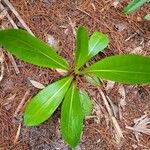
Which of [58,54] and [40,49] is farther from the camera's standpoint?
[58,54]

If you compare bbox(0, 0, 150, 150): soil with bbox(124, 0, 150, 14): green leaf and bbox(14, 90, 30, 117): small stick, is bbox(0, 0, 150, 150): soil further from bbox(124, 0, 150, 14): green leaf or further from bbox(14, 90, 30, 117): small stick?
bbox(124, 0, 150, 14): green leaf

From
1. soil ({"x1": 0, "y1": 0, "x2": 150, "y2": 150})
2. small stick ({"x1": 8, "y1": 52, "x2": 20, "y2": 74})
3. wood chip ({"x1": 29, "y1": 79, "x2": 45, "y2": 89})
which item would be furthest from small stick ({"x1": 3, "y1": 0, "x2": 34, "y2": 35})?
wood chip ({"x1": 29, "y1": 79, "x2": 45, "y2": 89})

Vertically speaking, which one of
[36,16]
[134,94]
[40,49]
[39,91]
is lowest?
[134,94]

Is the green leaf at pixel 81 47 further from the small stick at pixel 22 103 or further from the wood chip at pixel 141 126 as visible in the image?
the wood chip at pixel 141 126

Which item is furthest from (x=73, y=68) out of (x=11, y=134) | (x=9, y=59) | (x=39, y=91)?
(x=11, y=134)

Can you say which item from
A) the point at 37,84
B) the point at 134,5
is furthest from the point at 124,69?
the point at 37,84

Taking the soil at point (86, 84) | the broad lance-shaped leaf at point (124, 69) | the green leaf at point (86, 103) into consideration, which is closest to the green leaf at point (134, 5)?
the soil at point (86, 84)

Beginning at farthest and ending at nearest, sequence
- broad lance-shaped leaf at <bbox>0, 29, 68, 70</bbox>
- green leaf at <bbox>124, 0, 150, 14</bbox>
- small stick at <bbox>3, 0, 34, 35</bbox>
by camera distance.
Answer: small stick at <bbox>3, 0, 34, 35</bbox> < green leaf at <bbox>124, 0, 150, 14</bbox> < broad lance-shaped leaf at <bbox>0, 29, 68, 70</bbox>

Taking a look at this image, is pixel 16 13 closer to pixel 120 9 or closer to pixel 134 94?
pixel 120 9
